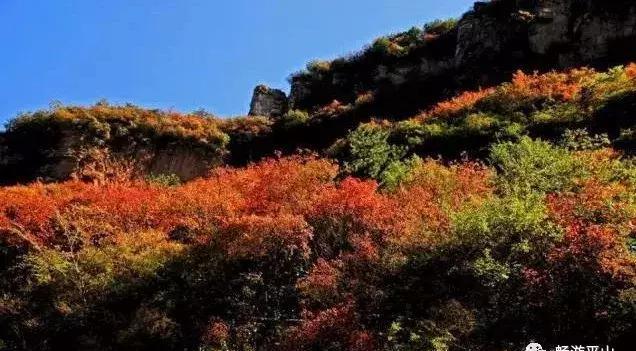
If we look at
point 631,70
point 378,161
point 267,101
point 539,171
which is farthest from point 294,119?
point 539,171

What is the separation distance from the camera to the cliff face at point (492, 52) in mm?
38531

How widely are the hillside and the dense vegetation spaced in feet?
0.18

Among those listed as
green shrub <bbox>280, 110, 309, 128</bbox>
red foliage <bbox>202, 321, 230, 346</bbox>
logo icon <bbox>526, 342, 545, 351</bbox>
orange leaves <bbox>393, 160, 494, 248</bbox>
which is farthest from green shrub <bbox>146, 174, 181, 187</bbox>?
logo icon <bbox>526, 342, 545, 351</bbox>

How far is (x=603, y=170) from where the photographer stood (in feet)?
66.3

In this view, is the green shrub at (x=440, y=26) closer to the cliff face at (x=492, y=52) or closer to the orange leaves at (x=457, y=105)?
the cliff face at (x=492, y=52)

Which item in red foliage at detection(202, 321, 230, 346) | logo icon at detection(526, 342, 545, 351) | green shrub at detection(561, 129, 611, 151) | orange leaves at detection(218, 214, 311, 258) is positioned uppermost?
green shrub at detection(561, 129, 611, 151)

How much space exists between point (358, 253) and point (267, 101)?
36.3m

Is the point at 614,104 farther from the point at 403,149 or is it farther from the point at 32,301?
→ the point at 32,301

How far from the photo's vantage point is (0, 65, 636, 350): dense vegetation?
14.7 metres

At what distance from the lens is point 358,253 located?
18.4 meters

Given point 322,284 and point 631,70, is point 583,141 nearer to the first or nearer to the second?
point 631,70

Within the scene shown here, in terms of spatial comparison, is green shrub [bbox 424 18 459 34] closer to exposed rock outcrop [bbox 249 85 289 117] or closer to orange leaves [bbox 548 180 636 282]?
exposed rock outcrop [bbox 249 85 289 117]

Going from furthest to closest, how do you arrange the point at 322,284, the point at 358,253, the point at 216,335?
the point at 358,253, the point at 322,284, the point at 216,335

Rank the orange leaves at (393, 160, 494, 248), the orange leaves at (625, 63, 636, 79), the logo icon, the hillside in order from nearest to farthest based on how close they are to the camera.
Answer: the logo icon < the hillside < the orange leaves at (393, 160, 494, 248) < the orange leaves at (625, 63, 636, 79)
